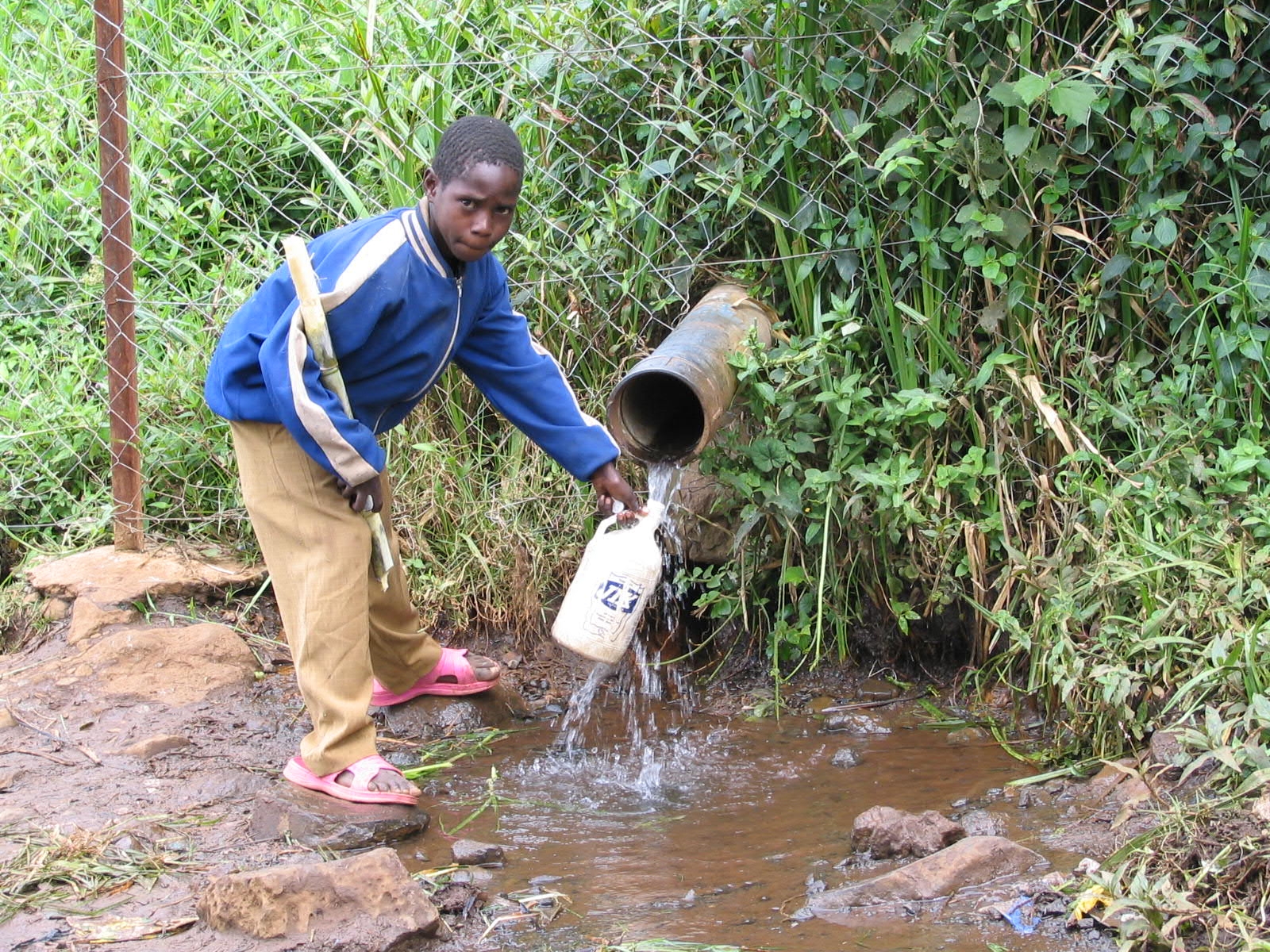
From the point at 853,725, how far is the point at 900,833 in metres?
0.92

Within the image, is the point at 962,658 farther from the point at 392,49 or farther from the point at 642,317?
the point at 392,49

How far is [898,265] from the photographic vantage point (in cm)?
369

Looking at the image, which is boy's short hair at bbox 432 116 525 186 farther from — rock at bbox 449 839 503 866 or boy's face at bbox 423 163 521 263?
rock at bbox 449 839 503 866

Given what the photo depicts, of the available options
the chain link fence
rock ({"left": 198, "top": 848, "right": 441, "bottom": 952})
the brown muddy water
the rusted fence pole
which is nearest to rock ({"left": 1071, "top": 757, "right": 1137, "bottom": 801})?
the brown muddy water

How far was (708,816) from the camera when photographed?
3031 mm

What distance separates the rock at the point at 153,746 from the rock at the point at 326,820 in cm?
46

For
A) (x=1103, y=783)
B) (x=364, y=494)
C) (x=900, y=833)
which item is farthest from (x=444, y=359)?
(x=1103, y=783)

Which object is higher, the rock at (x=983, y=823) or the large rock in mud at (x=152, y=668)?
the large rock in mud at (x=152, y=668)

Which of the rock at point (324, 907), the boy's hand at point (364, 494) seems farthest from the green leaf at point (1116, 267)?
the rock at point (324, 907)

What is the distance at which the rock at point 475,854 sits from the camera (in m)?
2.72

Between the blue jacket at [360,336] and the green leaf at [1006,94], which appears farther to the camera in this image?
the green leaf at [1006,94]

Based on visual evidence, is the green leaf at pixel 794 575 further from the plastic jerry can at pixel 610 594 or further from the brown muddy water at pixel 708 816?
the plastic jerry can at pixel 610 594

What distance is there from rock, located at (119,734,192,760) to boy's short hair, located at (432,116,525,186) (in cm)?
160

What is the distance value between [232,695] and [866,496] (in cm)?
188
